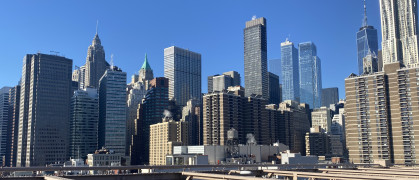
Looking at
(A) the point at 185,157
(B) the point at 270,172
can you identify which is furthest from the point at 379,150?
(B) the point at 270,172

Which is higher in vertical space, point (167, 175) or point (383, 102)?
point (383, 102)

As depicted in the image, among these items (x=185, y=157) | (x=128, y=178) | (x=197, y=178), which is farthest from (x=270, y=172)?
(x=185, y=157)

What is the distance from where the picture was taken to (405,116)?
621 ft

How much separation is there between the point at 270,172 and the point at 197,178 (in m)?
13.2

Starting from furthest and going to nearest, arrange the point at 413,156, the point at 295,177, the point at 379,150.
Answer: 1. the point at 379,150
2. the point at 413,156
3. the point at 295,177

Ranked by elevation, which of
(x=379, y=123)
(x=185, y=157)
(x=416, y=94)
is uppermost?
(x=416, y=94)

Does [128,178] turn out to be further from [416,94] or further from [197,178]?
[416,94]

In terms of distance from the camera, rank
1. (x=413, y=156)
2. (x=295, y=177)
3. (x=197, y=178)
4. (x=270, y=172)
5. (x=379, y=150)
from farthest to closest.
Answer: (x=379, y=150) → (x=413, y=156) → (x=270, y=172) → (x=295, y=177) → (x=197, y=178)

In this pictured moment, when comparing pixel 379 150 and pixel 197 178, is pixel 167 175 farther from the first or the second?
pixel 379 150

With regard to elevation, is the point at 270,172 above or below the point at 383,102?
below

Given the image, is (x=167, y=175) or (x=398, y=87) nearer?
(x=167, y=175)

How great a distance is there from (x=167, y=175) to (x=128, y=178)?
4.43 m

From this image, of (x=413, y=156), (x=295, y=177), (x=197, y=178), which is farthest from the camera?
(x=413, y=156)

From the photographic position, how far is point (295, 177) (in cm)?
4809
